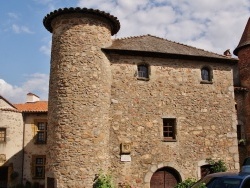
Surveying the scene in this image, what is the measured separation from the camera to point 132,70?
1509 cm

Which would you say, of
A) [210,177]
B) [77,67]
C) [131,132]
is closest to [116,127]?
[131,132]

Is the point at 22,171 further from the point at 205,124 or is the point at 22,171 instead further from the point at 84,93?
the point at 205,124

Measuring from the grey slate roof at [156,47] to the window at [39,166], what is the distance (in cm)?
1064

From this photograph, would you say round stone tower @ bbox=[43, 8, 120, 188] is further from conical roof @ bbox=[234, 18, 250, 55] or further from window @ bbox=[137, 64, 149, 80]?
conical roof @ bbox=[234, 18, 250, 55]

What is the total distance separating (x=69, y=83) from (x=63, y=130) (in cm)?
208

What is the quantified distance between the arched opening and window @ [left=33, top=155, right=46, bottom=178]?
9.93 metres

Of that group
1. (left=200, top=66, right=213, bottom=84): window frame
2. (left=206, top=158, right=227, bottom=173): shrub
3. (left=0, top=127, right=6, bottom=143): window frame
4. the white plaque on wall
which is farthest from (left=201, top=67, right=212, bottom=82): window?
(left=0, top=127, right=6, bottom=143): window frame

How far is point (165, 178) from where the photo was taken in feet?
47.6

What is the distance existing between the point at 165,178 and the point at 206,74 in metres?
5.88

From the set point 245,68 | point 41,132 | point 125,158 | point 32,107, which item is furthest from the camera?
point 32,107

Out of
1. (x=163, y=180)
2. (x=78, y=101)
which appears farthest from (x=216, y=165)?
(x=78, y=101)

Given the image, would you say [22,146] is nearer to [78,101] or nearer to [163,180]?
[78,101]

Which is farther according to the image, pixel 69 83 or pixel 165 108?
pixel 165 108

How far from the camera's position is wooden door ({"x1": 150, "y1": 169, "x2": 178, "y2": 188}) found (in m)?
14.4
